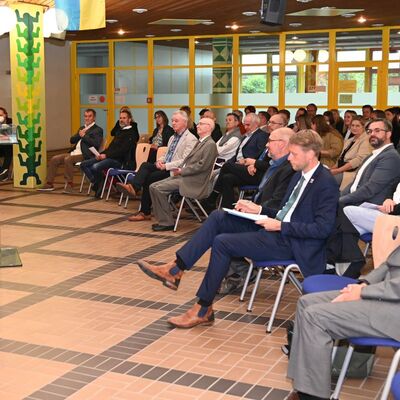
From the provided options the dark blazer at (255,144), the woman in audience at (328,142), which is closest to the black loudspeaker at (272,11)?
the dark blazer at (255,144)

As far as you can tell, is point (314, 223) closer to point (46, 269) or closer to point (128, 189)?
point (46, 269)

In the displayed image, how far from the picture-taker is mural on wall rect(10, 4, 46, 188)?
40.2ft

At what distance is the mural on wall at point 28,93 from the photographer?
12250 mm

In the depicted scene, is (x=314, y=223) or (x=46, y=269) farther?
(x=46, y=269)

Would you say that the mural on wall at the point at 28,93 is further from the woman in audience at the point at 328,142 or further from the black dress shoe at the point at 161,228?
the woman in audience at the point at 328,142

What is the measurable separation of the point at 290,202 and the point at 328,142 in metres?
5.34

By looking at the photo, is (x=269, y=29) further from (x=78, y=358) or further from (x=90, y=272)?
(x=78, y=358)

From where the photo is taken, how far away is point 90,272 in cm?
652

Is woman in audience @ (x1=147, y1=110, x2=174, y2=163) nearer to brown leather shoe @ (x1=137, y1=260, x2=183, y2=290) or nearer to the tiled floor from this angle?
the tiled floor

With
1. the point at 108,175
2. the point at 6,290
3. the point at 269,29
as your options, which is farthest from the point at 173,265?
the point at 269,29

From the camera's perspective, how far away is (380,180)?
20.9ft

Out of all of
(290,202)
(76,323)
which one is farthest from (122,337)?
(290,202)

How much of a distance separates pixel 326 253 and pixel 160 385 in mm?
1520

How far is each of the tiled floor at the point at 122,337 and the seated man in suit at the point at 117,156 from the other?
3429mm
